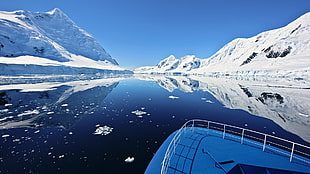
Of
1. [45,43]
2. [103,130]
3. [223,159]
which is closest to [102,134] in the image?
[103,130]

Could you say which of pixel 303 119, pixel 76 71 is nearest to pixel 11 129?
pixel 303 119

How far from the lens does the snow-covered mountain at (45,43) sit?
56.0 meters

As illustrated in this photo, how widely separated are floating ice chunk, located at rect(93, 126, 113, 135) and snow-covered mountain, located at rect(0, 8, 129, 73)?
5336 cm

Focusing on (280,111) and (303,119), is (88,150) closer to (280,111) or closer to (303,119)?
(303,119)

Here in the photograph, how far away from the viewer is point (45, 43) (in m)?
73.8

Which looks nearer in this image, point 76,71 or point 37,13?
point 76,71

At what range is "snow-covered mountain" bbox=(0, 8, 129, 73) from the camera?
5597cm

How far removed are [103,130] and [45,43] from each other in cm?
9473

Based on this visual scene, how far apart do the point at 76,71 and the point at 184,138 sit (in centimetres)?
7750

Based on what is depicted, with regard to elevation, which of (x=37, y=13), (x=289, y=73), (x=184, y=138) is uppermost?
(x=37, y=13)

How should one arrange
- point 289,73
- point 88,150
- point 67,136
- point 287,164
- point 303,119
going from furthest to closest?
point 289,73, point 303,119, point 67,136, point 88,150, point 287,164

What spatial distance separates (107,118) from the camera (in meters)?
11.2

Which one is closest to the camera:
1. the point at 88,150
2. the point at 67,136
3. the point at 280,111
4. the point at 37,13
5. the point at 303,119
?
the point at 88,150

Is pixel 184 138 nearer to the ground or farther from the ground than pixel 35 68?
nearer to the ground
